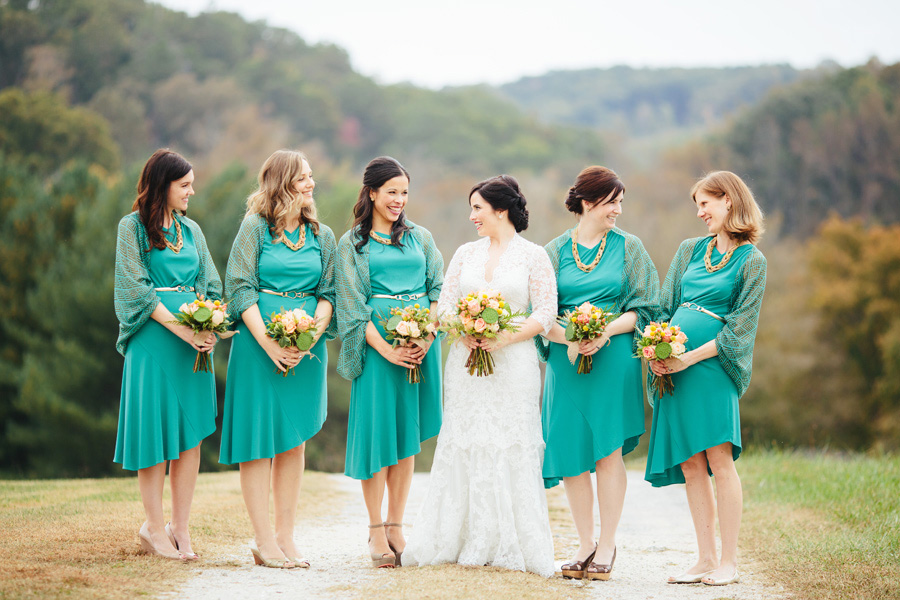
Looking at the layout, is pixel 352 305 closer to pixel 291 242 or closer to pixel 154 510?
pixel 291 242

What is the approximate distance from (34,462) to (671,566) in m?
16.9

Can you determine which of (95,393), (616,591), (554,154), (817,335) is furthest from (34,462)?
(554,154)

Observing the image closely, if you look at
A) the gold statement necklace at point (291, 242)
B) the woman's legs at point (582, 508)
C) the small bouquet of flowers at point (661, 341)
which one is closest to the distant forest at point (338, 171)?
the gold statement necklace at point (291, 242)

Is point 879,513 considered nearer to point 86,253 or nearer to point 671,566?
point 671,566

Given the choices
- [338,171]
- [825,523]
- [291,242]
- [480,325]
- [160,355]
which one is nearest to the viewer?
[480,325]

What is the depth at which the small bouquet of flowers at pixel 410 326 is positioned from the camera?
19.3ft

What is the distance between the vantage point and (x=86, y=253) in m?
20.9

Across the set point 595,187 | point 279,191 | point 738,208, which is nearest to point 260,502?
point 279,191

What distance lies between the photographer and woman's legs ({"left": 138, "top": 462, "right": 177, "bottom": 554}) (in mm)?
6105

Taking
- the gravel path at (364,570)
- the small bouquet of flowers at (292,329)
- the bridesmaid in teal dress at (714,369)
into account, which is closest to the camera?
the gravel path at (364,570)

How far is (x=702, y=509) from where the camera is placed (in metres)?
6.15

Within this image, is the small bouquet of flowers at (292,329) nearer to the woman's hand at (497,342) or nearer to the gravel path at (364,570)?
the woman's hand at (497,342)

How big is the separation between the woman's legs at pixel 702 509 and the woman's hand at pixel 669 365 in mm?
677

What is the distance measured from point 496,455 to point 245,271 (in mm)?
2157
